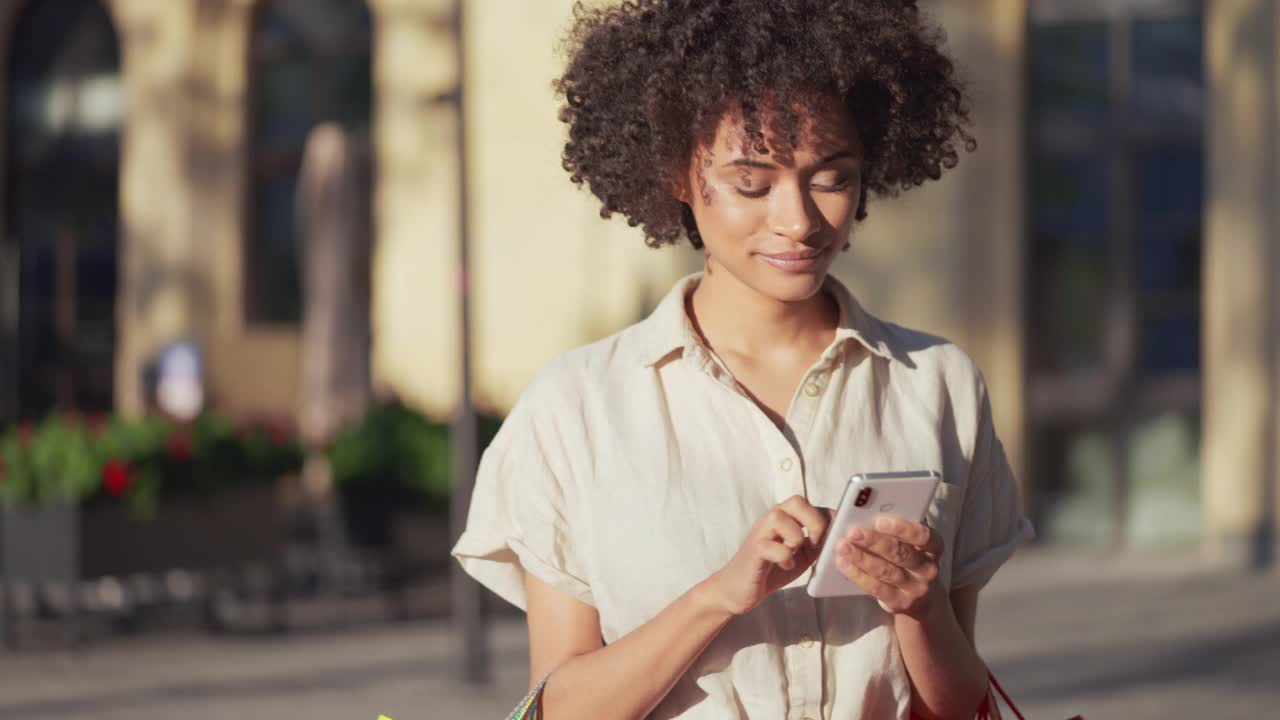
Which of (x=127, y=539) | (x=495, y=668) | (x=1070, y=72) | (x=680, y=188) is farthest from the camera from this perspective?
(x=1070, y=72)

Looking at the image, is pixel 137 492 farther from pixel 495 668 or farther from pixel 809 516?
pixel 809 516

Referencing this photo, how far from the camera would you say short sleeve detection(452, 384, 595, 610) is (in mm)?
2238

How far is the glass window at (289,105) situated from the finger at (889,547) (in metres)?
16.7

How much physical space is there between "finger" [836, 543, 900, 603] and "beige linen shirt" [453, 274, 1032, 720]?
0.13 metres

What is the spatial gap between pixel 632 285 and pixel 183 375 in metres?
4.62

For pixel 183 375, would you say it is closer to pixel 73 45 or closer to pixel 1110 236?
pixel 73 45

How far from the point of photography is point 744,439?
2238 mm

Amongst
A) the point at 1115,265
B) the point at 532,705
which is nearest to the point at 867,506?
the point at 532,705

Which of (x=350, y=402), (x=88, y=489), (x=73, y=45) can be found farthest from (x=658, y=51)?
(x=73, y=45)

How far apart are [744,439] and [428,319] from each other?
14.7 metres

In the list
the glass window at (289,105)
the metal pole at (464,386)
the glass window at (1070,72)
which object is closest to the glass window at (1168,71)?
the glass window at (1070,72)

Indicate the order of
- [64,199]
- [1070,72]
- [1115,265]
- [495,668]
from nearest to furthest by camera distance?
[495,668] → [1115,265] → [1070,72] → [64,199]

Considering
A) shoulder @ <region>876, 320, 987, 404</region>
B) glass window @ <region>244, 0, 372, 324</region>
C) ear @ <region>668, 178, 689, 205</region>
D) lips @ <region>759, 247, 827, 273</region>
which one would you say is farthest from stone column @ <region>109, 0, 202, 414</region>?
lips @ <region>759, 247, 827, 273</region>

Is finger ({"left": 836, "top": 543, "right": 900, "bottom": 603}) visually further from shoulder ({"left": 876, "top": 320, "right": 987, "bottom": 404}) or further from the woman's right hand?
shoulder ({"left": 876, "top": 320, "right": 987, "bottom": 404})
